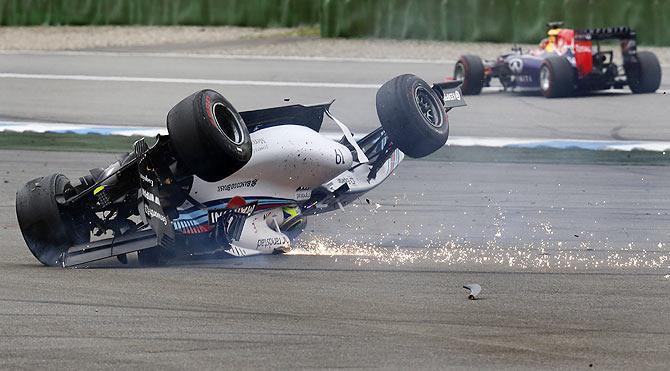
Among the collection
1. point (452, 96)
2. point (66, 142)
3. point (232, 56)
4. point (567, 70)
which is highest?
point (452, 96)

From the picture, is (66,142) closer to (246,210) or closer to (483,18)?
(246,210)

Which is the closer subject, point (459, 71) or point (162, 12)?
point (459, 71)

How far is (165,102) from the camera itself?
15.6 meters

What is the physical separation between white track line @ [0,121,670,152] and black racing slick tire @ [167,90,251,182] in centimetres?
539

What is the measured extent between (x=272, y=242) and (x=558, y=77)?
31.6 ft

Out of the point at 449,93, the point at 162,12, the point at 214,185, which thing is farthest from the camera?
the point at 162,12

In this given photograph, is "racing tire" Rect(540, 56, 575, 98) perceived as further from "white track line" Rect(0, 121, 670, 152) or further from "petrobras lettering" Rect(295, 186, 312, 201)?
"petrobras lettering" Rect(295, 186, 312, 201)

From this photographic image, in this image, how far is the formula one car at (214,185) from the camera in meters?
6.73

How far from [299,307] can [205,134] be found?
1.14m

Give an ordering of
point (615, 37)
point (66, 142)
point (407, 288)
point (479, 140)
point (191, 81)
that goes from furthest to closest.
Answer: point (191, 81), point (615, 37), point (479, 140), point (66, 142), point (407, 288)

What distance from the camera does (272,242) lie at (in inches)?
287

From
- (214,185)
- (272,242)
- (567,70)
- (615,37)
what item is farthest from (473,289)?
(615,37)

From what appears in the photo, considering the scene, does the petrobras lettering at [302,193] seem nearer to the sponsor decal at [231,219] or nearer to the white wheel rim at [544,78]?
the sponsor decal at [231,219]

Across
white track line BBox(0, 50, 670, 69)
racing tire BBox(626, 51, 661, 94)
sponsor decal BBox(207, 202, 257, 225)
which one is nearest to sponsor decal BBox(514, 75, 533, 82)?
racing tire BBox(626, 51, 661, 94)
